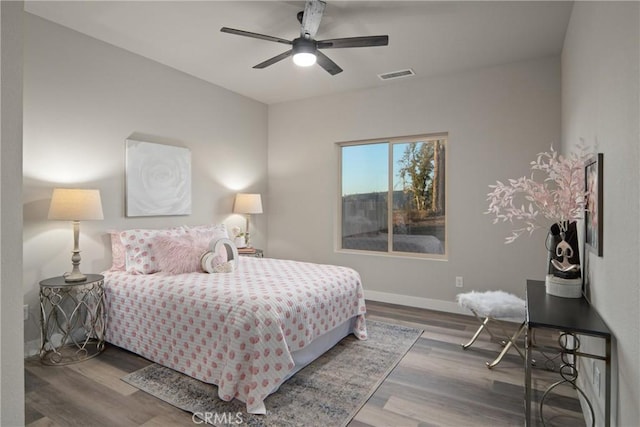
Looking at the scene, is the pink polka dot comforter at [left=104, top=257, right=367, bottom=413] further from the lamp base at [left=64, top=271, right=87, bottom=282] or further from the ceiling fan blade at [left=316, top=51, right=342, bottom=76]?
the ceiling fan blade at [left=316, top=51, right=342, bottom=76]

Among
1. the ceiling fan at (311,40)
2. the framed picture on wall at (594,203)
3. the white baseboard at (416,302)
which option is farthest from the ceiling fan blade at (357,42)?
the white baseboard at (416,302)

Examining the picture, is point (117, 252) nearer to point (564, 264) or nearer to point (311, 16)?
point (311, 16)

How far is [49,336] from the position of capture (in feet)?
9.55

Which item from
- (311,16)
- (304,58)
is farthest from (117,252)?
(311,16)

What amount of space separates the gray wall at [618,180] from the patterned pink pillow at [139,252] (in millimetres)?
3248

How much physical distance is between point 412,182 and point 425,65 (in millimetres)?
1414

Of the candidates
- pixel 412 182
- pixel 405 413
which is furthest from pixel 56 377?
pixel 412 182

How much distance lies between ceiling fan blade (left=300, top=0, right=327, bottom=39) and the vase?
2.30 meters

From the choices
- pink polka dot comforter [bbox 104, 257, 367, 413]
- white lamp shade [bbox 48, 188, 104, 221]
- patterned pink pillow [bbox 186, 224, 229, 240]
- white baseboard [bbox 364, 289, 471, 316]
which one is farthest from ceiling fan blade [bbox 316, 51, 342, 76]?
white baseboard [bbox 364, 289, 471, 316]

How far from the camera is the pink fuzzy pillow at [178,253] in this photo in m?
3.11

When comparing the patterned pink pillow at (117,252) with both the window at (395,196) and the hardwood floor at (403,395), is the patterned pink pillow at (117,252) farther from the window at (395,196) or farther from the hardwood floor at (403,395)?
the window at (395,196)

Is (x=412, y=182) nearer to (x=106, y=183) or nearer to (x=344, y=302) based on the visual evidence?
(x=344, y=302)

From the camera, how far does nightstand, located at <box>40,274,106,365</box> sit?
2732 millimetres

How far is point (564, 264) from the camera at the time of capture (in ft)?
7.22
